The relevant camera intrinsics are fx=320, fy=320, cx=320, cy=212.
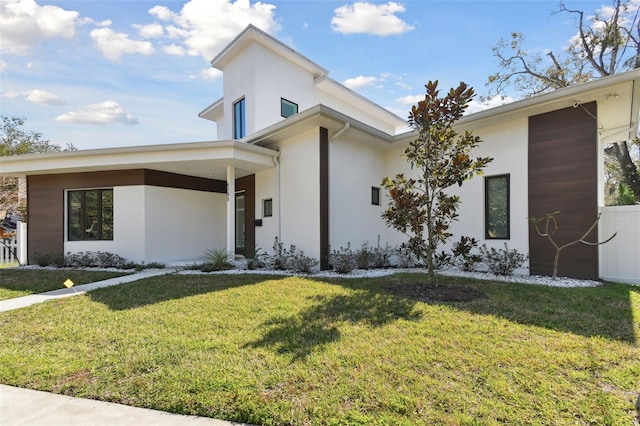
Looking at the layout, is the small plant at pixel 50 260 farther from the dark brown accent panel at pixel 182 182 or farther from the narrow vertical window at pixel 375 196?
→ the narrow vertical window at pixel 375 196

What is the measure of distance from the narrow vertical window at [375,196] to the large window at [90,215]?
8575 mm

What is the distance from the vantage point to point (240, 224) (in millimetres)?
12227

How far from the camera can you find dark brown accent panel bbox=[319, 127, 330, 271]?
8.70m

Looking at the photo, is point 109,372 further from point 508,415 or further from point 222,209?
point 222,209

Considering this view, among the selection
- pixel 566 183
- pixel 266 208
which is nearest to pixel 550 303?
pixel 566 183

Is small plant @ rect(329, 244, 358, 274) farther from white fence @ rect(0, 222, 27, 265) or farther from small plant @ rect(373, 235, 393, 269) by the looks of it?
white fence @ rect(0, 222, 27, 265)

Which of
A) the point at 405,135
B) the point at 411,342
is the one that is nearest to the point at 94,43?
the point at 405,135

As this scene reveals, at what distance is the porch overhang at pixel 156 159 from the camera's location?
8938 millimetres

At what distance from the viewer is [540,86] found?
1831 cm

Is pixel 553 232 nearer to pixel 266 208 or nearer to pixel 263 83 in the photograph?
pixel 266 208

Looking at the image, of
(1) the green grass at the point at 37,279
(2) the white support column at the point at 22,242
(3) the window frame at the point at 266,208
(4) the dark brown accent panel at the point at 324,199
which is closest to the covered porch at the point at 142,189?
(2) the white support column at the point at 22,242

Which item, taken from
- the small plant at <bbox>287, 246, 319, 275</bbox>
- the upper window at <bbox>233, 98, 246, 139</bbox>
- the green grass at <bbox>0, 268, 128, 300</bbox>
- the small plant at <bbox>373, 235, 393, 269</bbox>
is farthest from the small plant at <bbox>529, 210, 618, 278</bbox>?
the green grass at <bbox>0, 268, 128, 300</bbox>

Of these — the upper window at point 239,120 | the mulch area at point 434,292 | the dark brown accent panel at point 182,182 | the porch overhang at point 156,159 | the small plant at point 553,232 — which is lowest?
the mulch area at point 434,292

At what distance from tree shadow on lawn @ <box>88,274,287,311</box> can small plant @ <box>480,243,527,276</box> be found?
519 centimetres
